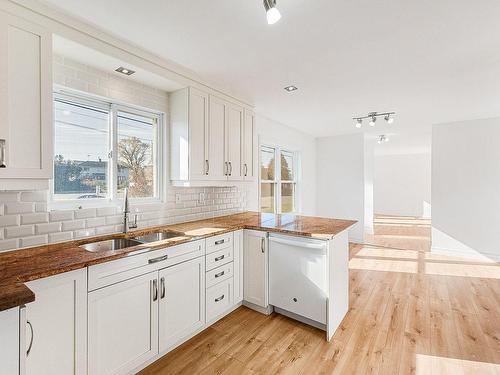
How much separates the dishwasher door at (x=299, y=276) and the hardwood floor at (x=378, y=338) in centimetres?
21

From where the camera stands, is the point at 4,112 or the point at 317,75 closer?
the point at 4,112

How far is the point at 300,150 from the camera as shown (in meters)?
5.67

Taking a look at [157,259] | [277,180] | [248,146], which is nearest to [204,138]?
[248,146]

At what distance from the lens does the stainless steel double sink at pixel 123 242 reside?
82.3 inches

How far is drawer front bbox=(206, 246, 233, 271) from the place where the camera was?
2.37m

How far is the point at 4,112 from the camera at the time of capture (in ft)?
4.80

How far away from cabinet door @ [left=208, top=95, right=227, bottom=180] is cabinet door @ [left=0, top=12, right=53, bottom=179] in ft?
4.97

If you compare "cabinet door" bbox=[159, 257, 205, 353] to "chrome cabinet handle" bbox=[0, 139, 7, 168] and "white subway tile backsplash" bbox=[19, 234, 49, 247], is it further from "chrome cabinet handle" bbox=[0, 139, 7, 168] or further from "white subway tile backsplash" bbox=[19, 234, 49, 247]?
"chrome cabinet handle" bbox=[0, 139, 7, 168]

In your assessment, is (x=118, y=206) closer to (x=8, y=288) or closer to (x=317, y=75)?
(x=8, y=288)

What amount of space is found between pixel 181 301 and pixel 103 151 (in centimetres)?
153

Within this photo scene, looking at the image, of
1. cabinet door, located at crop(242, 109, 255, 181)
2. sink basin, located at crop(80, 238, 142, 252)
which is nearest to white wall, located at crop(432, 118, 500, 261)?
cabinet door, located at crop(242, 109, 255, 181)

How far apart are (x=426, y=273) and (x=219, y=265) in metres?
3.36

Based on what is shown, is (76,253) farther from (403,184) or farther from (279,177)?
(403,184)

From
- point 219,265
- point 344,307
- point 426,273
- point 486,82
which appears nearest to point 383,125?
point 486,82
